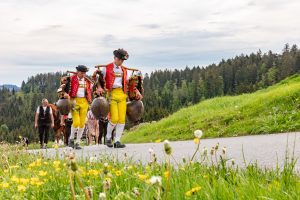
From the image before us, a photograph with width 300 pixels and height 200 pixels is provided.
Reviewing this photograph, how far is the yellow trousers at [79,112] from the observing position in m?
13.9

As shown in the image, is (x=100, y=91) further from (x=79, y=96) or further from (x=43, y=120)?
(x=43, y=120)

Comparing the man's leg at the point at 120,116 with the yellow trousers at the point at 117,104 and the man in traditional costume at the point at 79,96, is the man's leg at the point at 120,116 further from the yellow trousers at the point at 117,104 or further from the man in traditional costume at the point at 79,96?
the man in traditional costume at the point at 79,96

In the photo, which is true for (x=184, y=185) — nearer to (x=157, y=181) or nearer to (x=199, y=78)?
(x=157, y=181)

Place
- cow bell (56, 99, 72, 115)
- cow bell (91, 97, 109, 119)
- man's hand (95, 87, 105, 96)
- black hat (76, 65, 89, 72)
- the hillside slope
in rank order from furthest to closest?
black hat (76, 65, 89, 72), the hillside slope, cow bell (56, 99, 72, 115), man's hand (95, 87, 105, 96), cow bell (91, 97, 109, 119)

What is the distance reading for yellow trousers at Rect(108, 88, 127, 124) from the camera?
12305 mm

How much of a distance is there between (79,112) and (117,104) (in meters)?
2.05

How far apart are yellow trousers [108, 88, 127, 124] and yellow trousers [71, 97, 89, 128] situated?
175 centimetres

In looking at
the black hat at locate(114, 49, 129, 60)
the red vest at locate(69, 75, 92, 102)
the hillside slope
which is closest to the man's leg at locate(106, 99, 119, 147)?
the black hat at locate(114, 49, 129, 60)

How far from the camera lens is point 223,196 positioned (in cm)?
330

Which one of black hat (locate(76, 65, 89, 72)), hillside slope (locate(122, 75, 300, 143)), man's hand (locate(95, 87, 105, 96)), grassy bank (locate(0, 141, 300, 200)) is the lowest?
grassy bank (locate(0, 141, 300, 200))

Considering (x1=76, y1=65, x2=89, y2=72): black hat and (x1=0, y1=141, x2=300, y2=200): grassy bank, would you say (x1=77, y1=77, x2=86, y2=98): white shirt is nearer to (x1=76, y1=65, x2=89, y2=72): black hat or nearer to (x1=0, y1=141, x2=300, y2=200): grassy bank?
(x1=76, y1=65, x2=89, y2=72): black hat

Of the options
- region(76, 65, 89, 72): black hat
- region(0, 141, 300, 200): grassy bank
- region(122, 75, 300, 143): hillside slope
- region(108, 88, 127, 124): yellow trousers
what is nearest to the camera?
region(0, 141, 300, 200): grassy bank

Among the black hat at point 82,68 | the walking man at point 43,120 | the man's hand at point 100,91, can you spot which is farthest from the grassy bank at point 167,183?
the walking man at point 43,120

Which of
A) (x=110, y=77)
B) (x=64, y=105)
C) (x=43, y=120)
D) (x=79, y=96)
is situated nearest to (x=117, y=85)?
(x=110, y=77)
